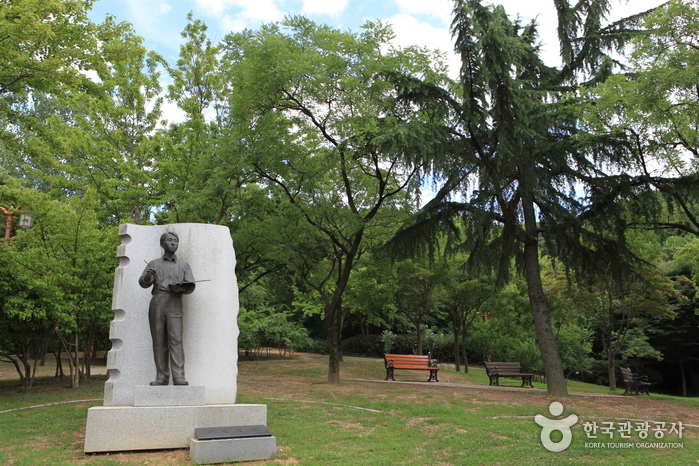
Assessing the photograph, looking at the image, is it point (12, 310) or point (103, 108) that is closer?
point (12, 310)

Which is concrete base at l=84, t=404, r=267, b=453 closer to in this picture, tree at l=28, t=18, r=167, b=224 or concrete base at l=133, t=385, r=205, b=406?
concrete base at l=133, t=385, r=205, b=406

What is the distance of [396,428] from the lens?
7449 millimetres

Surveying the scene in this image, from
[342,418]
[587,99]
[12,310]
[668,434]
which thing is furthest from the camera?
[587,99]

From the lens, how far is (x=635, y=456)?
603cm

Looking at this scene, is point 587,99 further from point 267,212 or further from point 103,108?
point 103,108

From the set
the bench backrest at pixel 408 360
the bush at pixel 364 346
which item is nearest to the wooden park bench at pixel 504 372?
the bench backrest at pixel 408 360

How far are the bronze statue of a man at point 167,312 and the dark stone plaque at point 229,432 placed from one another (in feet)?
3.15

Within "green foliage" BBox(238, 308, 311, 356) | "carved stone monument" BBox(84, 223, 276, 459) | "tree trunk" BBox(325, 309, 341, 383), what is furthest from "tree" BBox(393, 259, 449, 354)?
"carved stone monument" BBox(84, 223, 276, 459)

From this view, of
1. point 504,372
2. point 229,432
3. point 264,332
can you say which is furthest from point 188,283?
point 264,332

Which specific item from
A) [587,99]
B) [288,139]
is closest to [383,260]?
[288,139]

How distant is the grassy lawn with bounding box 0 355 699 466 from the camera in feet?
18.9

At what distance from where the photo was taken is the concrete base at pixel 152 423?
18.6 ft

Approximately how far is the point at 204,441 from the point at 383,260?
11048 millimetres

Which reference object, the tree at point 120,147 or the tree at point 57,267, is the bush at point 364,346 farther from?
the tree at point 57,267
